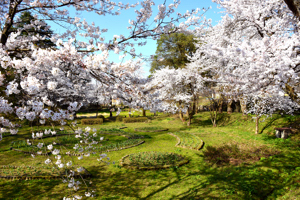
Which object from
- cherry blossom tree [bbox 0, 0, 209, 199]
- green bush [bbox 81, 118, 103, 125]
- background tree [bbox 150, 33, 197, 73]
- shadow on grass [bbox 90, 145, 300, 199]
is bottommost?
shadow on grass [bbox 90, 145, 300, 199]

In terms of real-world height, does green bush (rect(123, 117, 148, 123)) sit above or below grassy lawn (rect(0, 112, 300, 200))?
above

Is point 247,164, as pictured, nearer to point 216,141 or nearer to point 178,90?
point 216,141

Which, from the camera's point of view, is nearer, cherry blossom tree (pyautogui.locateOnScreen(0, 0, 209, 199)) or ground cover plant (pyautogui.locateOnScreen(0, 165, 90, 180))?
cherry blossom tree (pyautogui.locateOnScreen(0, 0, 209, 199))

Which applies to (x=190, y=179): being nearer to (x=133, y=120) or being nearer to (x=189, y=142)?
(x=189, y=142)

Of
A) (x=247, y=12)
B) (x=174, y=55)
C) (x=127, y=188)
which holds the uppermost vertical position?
(x=174, y=55)

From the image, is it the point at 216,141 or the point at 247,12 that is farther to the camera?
the point at 216,141

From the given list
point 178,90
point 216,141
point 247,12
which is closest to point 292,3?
point 247,12

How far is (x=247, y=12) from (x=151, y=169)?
786 cm

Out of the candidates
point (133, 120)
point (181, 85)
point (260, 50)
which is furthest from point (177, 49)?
point (260, 50)

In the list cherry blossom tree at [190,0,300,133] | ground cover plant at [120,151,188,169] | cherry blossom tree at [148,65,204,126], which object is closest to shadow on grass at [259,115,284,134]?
cherry blossom tree at [190,0,300,133]

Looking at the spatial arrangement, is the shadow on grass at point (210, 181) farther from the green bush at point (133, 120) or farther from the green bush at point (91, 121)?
the green bush at point (91, 121)

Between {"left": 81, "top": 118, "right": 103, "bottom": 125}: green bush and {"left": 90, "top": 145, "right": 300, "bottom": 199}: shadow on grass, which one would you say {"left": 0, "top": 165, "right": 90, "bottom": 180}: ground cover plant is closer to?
{"left": 90, "top": 145, "right": 300, "bottom": 199}: shadow on grass

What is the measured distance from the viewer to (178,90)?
20094 millimetres

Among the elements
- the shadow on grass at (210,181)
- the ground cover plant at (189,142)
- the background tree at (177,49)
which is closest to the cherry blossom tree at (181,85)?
the ground cover plant at (189,142)
